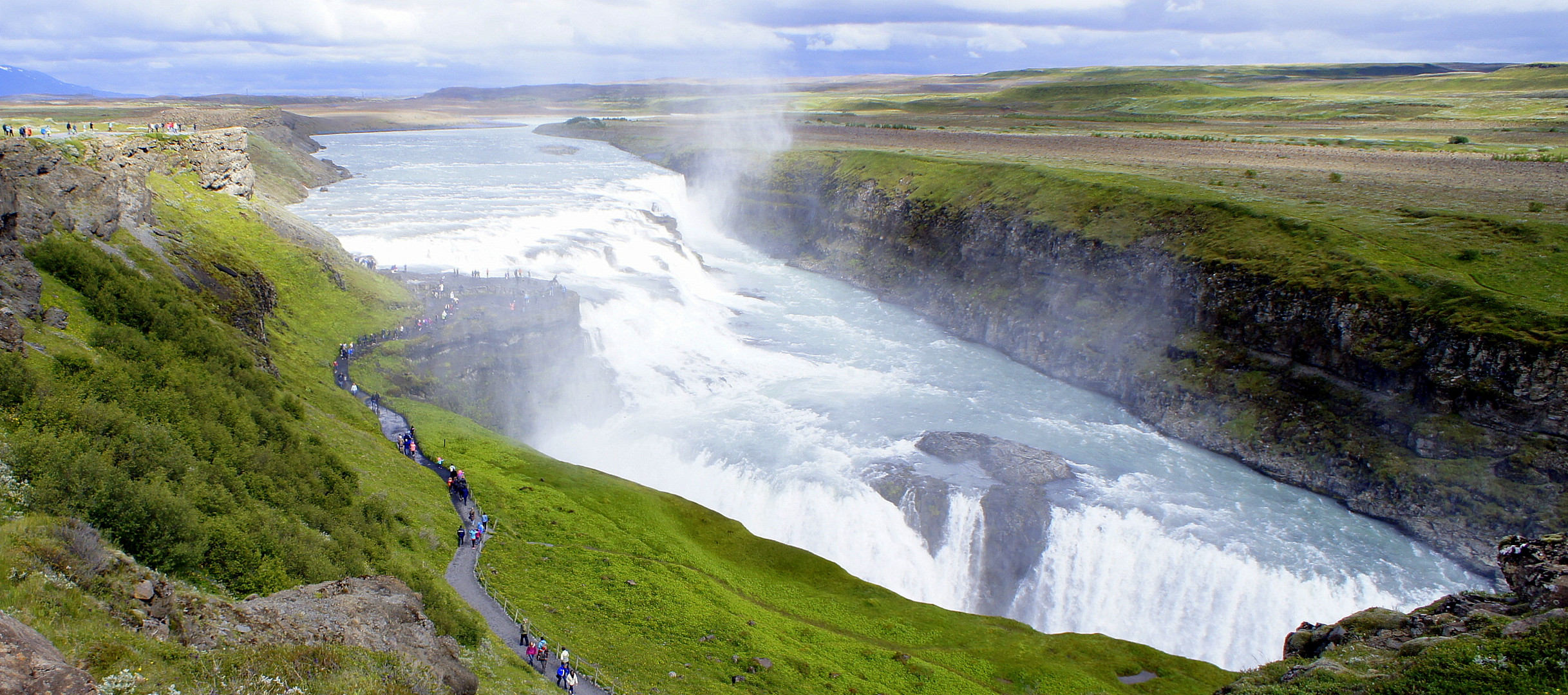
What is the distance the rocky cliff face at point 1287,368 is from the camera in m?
39.7

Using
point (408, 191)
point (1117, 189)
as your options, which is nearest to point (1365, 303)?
point (1117, 189)

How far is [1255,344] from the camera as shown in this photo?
5244cm

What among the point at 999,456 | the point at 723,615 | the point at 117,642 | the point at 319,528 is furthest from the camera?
the point at 999,456

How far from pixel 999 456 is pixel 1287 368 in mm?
20682

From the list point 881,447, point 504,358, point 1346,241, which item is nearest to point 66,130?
point 504,358

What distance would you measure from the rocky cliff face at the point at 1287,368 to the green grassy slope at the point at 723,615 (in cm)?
1947

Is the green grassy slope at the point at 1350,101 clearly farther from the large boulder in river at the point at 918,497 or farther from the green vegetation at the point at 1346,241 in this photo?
the large boulder in river at the point at 918,497

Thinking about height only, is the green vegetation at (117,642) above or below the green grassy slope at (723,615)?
above

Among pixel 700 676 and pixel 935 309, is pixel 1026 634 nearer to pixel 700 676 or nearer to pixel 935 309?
pixel 700 676

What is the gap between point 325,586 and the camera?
19219 mm

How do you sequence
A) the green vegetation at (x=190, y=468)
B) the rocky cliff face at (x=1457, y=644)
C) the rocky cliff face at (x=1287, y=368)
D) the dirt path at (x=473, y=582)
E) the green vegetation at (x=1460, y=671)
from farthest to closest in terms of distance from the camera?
the rocky cliff face at (x=1287, y=368), the dirt path at (x=473, y=582), the rocky cliff face at (x=1457, y=644), the green vegetation at (x=1460, y=671), the green vegetation at (x=190, y=468)

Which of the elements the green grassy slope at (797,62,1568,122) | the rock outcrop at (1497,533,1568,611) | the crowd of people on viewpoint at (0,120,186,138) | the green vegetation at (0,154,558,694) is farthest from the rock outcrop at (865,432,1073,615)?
the green grassy slope at (797,62,1568,122)

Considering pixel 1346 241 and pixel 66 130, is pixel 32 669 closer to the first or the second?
pixel 66 130

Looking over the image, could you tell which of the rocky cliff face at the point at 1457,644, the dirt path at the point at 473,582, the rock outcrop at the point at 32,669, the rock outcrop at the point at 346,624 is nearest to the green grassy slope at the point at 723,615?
the dirt path at the point at 473,582
